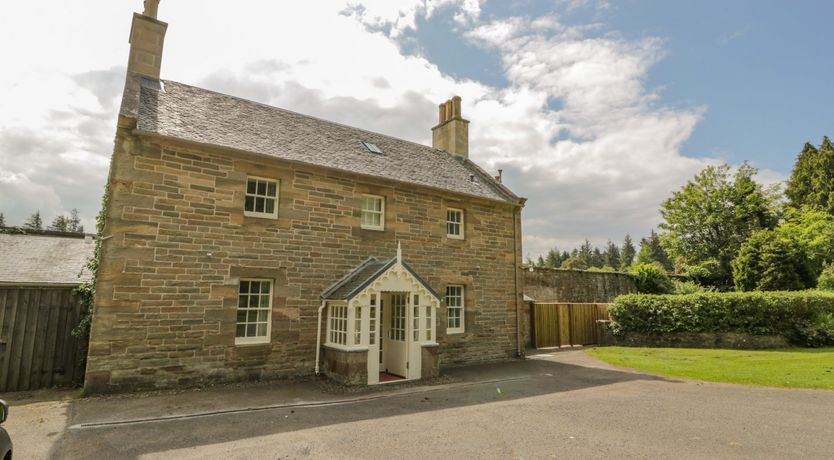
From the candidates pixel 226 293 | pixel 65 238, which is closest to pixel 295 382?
pixel 226 293

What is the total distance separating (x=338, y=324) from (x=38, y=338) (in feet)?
23.0

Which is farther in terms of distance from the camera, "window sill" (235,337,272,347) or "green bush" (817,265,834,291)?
"green bush" (817,265,834,291)

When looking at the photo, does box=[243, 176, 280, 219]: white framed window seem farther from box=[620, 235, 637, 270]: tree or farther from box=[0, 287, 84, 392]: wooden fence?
box=[620, 235, 637, 270]: tree

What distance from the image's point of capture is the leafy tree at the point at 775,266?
26.7 metres

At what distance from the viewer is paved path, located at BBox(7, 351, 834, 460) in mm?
6375

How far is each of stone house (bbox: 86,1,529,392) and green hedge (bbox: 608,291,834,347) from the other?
842 cm

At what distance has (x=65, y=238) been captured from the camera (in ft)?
61.3

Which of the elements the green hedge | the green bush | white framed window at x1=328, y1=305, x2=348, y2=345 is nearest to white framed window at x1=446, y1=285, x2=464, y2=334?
white framed window at x1=328, y1=305, x2=348, y2=345

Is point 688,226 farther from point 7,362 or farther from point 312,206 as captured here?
point 7,362

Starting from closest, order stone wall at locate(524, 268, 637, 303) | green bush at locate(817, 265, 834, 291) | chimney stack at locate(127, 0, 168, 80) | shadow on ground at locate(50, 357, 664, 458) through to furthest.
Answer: shadow on ground at locate(50, 357, 664, 458), chimney stack at locate(127, 0, 168, 80), stone wall at locate(524, 268, 637, 303), green bush at locate(817, 265, 834, 291)

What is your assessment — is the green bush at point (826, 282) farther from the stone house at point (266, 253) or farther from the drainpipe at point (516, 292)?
the stone house at point (266, 253)

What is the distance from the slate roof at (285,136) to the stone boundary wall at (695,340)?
893cm

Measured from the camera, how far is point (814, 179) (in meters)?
44.0

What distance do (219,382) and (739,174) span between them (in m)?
46.4
